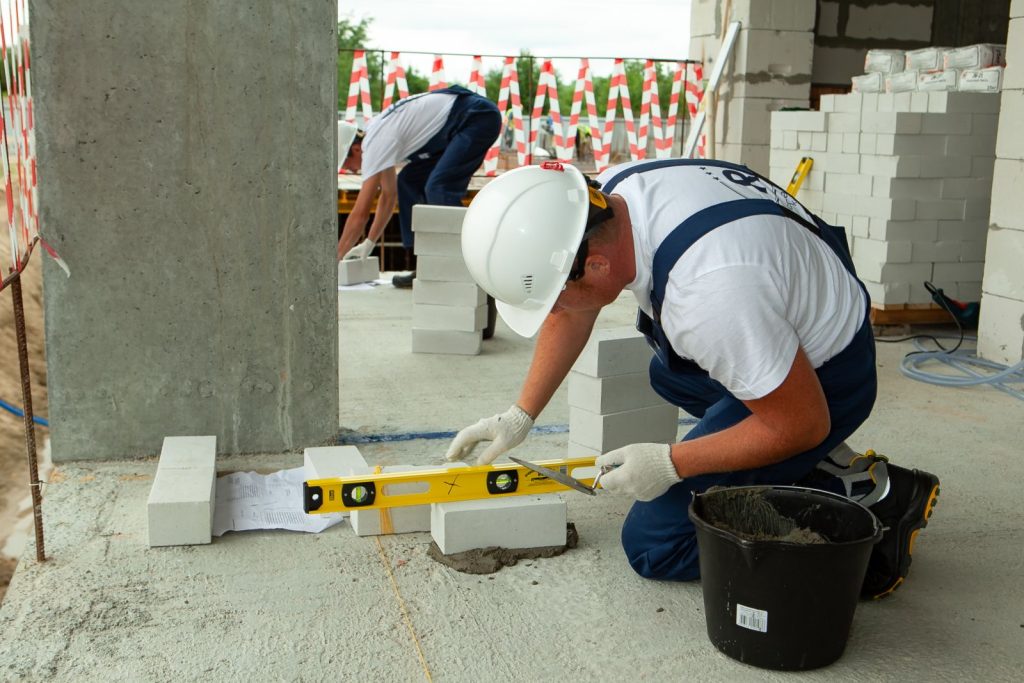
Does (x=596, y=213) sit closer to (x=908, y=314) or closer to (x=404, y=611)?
(x=404, y=611)

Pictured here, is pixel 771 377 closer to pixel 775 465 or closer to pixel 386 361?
pixel 775 465

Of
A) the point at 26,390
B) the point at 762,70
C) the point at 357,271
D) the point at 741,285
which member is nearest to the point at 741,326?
the point at 741,285

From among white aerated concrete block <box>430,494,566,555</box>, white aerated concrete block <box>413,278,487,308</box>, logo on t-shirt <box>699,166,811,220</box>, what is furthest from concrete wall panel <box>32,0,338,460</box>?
white aerated concrete block <box>413,278,487,308</box>

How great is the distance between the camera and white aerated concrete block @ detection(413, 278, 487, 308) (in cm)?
562

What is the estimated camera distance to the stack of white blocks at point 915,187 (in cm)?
599

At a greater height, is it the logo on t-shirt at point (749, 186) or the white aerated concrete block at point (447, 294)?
the logo on t-shirt at point (749, 186)

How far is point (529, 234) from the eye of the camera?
8.17ft

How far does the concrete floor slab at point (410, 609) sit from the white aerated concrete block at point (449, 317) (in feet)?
7.13

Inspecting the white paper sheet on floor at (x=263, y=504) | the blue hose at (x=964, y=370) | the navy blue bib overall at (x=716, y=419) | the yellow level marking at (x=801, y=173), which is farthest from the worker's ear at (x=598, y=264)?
the yellow level marking at (x=801, y=173)

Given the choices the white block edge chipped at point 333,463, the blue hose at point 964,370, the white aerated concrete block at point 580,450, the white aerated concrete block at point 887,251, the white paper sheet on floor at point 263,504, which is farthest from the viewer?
the white aerated concrete block at point 887,251

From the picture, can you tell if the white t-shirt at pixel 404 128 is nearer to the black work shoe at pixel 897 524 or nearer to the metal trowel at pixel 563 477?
the metal trowel at pixel 563 477

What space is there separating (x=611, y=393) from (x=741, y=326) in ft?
4.55

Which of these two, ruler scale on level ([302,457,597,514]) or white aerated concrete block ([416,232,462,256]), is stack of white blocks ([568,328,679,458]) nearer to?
ruler scale on level ([302,457,597,514])

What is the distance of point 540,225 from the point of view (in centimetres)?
248
